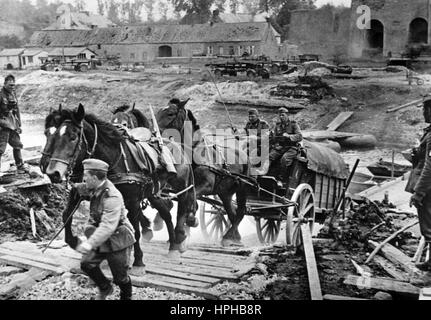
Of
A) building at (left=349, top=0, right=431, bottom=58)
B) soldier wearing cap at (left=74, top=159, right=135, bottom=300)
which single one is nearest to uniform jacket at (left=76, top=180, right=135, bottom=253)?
soldier wearing cap at (left=74, top=159, right=135, bottom=300)

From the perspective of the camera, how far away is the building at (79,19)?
12.4 meters

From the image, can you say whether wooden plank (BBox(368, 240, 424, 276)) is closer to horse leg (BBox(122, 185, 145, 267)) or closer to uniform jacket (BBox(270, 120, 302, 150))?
uniform jacket (BBox(270, 120, 302, 150))

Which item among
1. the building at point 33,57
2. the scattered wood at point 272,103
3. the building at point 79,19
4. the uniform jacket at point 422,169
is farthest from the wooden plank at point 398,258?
the scattered wood at point 272,103

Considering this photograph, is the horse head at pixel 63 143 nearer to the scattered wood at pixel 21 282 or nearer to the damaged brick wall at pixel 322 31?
the scattered wood at pixel 21 282

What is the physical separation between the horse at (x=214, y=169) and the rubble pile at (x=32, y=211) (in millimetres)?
2284

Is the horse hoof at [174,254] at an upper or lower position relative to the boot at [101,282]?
lower

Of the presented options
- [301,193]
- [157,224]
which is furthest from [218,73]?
[301,193]

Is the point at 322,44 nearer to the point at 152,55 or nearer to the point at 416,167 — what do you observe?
the point at 152,55

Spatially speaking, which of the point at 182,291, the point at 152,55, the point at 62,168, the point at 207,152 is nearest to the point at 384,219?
the point at 207,152

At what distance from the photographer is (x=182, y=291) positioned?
5027 millimetres

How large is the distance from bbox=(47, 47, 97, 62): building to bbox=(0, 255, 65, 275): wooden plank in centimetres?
1376

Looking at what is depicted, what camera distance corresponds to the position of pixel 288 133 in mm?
8320

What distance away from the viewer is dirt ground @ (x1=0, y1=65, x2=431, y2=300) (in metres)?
5.25

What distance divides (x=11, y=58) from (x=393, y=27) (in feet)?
56.8
